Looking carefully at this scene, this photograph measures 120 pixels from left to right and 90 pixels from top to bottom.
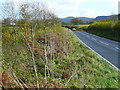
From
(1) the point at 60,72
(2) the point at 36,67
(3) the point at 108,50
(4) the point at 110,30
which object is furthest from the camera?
(4) the point at 110,30

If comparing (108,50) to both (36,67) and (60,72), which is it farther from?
(36,67)

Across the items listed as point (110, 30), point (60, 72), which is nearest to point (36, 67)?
point (60, 72)

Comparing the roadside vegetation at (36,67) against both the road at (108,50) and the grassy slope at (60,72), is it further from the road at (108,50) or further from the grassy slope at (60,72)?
the road at (108,50)

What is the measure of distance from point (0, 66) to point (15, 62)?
2.37 feet

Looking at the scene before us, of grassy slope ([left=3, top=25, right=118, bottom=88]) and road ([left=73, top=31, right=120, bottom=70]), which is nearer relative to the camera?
grassy slope ([left=3, top=25, right=118, bottom=88])

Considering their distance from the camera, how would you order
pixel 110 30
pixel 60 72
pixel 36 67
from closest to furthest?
pixel 60 72 < pixel 36 67 < pixel 110 30

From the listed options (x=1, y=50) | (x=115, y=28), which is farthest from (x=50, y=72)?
(x=115, y=28)

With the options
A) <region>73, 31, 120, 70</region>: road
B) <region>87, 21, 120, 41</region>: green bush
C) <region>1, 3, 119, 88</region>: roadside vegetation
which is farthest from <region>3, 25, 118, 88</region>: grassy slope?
<region>87, 21, 120, 41</region>: green bush

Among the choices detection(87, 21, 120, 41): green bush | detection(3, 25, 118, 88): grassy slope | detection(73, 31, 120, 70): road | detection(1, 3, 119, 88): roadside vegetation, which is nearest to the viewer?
detection(1, 3, 119, 88): roadside vegetation

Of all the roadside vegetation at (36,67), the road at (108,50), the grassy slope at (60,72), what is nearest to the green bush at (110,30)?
the road at (108,50)

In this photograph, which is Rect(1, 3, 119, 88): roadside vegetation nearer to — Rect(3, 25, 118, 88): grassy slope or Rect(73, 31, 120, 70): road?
Rect(3, 25, 118, 88): grassy slope

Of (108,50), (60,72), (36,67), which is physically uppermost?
(36,67)

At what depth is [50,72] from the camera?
590 centimetres

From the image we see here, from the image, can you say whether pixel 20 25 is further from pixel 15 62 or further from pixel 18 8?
pixel 15 62
